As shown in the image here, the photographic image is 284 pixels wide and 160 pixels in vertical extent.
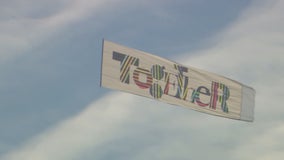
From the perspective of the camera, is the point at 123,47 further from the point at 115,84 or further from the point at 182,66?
the point at 182,66

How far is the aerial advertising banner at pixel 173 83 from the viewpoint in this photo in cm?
5991

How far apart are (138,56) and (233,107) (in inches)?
550

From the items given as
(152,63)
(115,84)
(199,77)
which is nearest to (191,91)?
(199,77)

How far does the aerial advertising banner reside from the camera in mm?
59906

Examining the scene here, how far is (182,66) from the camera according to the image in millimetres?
65438

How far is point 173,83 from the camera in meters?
65.4

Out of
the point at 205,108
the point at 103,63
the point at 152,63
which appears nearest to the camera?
the point at 103,63

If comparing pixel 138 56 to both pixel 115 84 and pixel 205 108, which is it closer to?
pixel 115 84

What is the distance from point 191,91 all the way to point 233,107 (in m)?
6.49

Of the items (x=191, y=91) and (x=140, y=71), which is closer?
(x=140, y=71)

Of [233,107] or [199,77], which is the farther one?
[233,107]

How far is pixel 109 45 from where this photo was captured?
59375 mm

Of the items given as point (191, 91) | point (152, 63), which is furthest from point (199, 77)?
point (152, 63)

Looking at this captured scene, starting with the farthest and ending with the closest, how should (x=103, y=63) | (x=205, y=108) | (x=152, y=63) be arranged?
(x=205, y=108) < (x=152, y=63) < (x=103, y=63)
